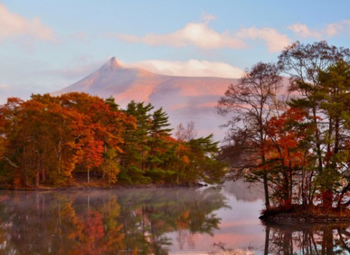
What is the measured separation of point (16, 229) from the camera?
16.7 metres

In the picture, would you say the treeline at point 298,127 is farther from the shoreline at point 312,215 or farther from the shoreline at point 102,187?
the shoreline at point 102,187

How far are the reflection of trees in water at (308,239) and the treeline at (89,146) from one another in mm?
19735

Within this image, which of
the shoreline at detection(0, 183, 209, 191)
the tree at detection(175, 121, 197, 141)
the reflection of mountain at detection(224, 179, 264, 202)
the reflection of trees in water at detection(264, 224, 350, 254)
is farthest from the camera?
the tree at detection(175, 121, 197, 141)

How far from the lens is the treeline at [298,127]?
1795cm

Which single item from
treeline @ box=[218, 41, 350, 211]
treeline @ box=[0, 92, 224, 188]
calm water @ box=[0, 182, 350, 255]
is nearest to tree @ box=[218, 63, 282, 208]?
treeline @ box=[218, 41, 350, 211]

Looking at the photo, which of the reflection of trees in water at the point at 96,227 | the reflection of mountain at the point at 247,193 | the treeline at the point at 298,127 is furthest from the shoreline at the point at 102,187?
the treeline at the point at 298,127

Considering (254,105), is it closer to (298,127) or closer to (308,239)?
(298,127)

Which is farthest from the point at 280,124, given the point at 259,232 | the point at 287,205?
the point at 259,232

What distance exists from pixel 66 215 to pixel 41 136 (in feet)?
64.4

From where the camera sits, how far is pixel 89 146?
4206 cm

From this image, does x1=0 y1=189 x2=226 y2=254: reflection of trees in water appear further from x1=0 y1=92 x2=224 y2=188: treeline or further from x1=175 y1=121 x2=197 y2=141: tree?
x1=175 y1=121 x2=197 y2=141: tree

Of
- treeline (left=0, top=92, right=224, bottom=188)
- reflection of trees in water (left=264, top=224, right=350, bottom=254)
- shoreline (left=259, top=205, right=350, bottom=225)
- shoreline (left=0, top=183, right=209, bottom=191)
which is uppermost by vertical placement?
treeline (left=0, top=92, right=224, bottom=188)

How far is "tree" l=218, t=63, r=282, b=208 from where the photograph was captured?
1995 centimetres

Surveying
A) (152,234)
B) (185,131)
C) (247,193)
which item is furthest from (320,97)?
(185,131)
